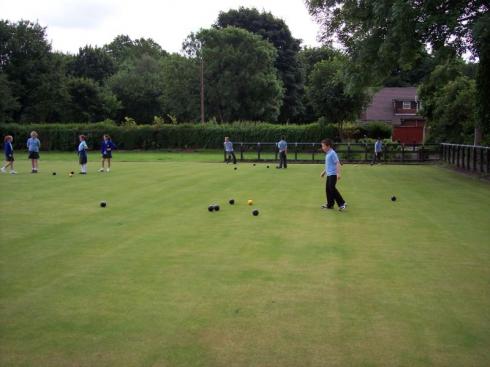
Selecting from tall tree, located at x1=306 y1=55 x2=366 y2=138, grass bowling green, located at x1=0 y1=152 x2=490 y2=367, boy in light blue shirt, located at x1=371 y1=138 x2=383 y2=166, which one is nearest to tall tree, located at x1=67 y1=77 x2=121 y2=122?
tall tree, located at x1=306 y1=55 x2=366 y2=138

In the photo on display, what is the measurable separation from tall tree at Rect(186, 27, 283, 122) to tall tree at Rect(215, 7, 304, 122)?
6379 mm

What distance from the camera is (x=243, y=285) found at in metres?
6.48

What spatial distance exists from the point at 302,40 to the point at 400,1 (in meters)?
57.9

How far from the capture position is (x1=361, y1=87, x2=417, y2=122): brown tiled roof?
67.4 meters

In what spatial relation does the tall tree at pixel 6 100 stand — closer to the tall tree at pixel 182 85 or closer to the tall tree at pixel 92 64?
the tall tree at pixel 182 85

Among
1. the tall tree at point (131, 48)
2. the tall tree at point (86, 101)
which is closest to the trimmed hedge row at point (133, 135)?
the tall tree at point (86, 101)

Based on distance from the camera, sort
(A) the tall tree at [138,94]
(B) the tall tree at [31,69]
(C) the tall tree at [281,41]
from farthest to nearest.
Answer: (A) the tall tree at [138,94] < (C) the tall tree at [281,41] < (B) the tall tree at [31,69]

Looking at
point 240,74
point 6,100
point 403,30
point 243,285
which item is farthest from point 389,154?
point 6,100

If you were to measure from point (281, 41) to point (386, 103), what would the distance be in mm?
15746

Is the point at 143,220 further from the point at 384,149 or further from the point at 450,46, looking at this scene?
the point at 384,149

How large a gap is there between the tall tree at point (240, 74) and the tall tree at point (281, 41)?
20.9 ft

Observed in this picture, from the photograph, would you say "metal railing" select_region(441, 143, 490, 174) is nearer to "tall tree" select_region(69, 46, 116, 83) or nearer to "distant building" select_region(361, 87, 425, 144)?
"distant building" select_region(361, 87, 425, 144)

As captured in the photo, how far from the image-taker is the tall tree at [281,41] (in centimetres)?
7000

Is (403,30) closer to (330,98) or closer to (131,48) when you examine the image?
(330,98)
